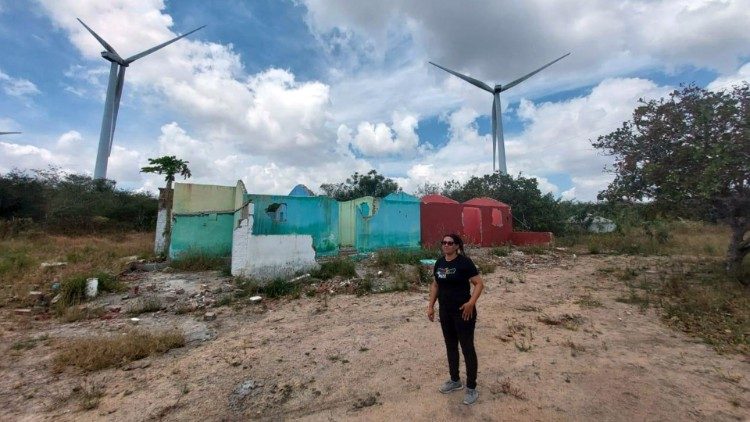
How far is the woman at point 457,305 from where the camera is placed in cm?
278

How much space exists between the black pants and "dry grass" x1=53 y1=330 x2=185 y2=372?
3.29 m

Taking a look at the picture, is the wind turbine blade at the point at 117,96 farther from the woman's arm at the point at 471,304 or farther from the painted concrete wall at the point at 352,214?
the woman's arm at the point at 471,304

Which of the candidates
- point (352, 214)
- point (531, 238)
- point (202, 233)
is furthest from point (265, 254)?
point (531, 238)

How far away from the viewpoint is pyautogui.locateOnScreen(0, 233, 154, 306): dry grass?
695 centimetres

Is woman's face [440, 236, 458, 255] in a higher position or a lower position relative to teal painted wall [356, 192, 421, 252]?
lower

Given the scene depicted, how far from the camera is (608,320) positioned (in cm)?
494

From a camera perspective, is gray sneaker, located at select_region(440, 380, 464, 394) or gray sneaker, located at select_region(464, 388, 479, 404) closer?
gray sneaker, located at select_region(464, 388, 479, 404)

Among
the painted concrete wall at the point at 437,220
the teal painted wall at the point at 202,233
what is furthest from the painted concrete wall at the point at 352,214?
the teal painted wall at the point at 202,233

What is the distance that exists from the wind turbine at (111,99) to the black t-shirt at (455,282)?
97.5 feet

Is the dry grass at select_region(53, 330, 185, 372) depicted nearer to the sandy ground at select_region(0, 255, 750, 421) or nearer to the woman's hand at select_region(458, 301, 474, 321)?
the sandy ground at select_region(0, 255, 750, 421)

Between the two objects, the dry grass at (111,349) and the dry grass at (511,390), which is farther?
the dry grass at (111,349)

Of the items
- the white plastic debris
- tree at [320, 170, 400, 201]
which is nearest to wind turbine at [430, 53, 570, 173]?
tree at [320, 170, 400, 201]

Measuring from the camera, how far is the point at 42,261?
924cm

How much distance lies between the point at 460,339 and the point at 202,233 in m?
9.23
